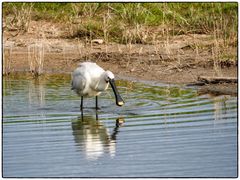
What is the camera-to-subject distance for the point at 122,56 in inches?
628

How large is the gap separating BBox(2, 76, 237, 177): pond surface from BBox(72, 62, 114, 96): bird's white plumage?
0.26m

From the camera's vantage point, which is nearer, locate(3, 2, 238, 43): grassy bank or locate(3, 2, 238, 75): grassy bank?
locate(3, 2, 238, 75): grassy bank

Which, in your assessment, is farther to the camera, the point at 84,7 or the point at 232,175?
the point at 84,7

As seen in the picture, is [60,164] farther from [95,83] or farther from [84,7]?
[84,7]

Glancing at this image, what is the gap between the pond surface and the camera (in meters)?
7.77

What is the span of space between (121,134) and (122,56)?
6568 millimetres

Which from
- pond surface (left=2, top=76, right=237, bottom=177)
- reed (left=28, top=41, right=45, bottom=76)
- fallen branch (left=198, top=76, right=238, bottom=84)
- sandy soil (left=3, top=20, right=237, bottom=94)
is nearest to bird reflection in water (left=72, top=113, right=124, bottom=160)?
pond surface (left=2, top=76, right=237, bottom=177)

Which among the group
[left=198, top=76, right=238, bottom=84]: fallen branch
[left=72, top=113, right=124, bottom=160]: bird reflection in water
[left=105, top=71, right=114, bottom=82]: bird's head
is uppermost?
[left=105, top=71, right=114, bottom=82]: bird's head

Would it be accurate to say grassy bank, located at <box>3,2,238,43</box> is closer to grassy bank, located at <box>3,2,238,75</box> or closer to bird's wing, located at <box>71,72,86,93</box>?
grassy bank, located at <box>3,2,238,75</box>

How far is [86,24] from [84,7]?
0.64m

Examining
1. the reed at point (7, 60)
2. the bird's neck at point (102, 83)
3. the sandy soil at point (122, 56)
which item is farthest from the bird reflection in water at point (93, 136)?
the reed at point (7, 60)

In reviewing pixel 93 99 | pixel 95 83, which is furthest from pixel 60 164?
pixel 93 99

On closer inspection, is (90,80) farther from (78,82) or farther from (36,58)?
(36,58)

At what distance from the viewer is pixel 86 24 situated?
692 inches
